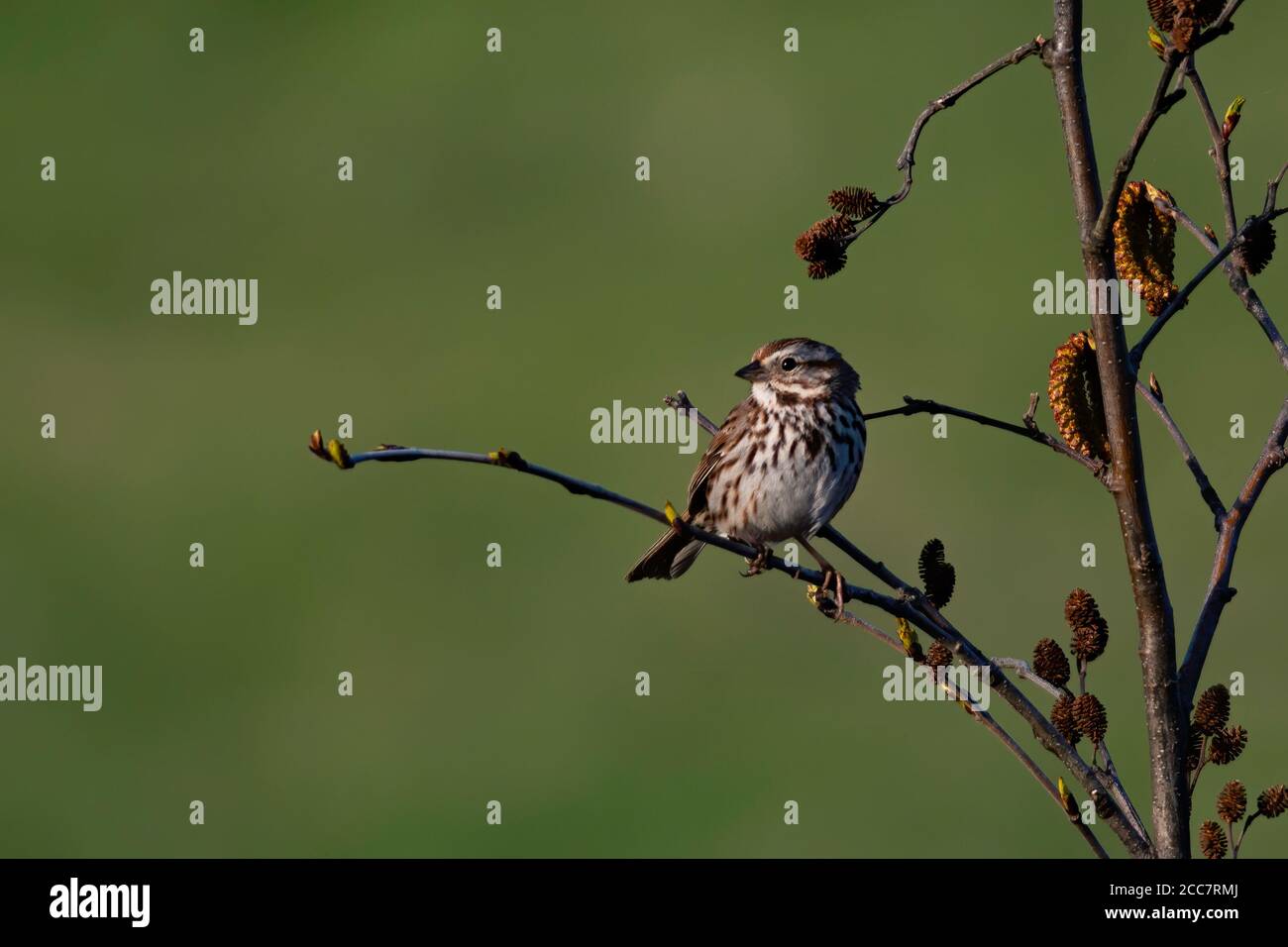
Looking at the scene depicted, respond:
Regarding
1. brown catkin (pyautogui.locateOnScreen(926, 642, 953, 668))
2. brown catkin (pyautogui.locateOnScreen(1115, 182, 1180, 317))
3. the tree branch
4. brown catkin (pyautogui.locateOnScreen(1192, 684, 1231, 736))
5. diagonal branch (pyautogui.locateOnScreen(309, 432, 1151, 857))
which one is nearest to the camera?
diagonal branch (pyautogui.locateOnScreen(309, 432, 1151, 857))

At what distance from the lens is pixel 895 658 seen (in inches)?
575

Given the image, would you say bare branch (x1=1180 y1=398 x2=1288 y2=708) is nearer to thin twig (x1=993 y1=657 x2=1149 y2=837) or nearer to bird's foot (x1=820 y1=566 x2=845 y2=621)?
thin twig (x1=993 y1=657 x2=1149 y2=837)

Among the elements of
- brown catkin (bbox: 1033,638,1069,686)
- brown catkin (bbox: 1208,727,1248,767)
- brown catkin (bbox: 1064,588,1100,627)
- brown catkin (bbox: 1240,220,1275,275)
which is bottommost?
brown catkin (bbox: 1208,727,1248,767)

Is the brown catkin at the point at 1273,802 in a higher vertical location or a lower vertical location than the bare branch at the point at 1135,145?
lower

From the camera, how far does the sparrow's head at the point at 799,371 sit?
258 inches

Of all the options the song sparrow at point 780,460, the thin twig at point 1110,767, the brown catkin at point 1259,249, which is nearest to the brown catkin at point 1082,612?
the thin twig at point 1110,767

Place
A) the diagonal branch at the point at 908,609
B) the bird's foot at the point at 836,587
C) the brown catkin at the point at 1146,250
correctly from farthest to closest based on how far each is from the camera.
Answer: the bird's foot at the point at 836,587 < the brown catkin at the point at 1146,250 < the diagonal branch at the point at 908,609

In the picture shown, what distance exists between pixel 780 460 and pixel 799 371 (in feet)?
1.41

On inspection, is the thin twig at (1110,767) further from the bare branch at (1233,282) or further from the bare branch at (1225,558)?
the bare branch at (1233,282)

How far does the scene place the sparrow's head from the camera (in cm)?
655

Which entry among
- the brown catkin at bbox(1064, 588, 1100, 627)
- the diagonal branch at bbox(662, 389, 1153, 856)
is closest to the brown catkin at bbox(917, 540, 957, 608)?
the diagonal branch at bbox(662, 389, 1153, 856)

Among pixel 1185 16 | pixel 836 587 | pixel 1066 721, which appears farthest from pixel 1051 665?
pixel 836 587

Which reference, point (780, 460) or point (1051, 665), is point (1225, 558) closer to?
point (1051, 665)
